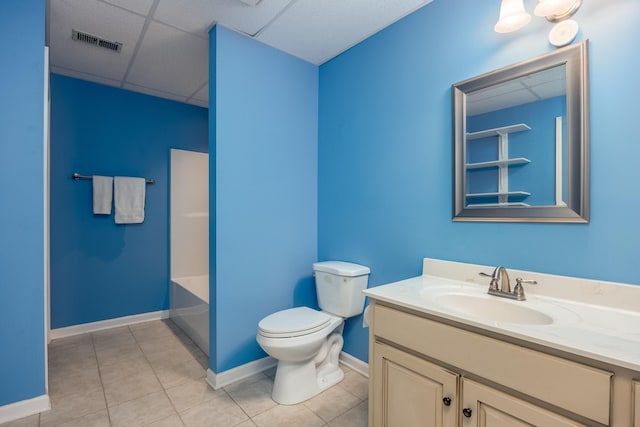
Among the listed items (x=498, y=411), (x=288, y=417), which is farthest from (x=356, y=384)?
(x=498, y=411)

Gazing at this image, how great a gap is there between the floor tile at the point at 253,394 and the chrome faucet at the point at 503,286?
1.37 meters

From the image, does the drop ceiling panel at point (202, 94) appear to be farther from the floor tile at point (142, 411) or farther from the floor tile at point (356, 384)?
the floor tile at point (356, 384)

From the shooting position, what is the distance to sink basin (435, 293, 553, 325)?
3.78 ft

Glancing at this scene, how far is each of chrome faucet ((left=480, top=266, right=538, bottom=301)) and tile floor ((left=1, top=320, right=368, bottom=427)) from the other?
980 mm

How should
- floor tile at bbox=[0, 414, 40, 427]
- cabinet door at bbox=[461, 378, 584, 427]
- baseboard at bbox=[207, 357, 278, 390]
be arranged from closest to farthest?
cabinet door at bbox=[461, 378, 584, 427]
floor tile at bbox=[0, 414, 40, 427]
baseboard at bbox=[207, 357, 278, 390]

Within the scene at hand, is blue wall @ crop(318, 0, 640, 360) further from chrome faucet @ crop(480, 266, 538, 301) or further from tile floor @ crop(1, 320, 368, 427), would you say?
tile floor @ crop(1, 320, 368, 427)

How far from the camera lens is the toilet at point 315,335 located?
169 centimetres

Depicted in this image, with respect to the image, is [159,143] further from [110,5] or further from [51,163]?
[110,5]

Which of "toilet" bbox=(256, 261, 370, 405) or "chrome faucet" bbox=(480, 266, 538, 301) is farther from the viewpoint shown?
"toilet" bbox=(256, 261, 370, 405)

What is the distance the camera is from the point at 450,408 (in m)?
1.06

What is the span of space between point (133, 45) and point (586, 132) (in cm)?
277

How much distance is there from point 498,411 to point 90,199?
336cm

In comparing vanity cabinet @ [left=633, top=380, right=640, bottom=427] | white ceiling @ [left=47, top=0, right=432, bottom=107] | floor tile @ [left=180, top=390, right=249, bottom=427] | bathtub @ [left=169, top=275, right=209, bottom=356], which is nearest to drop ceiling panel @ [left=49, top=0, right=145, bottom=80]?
white ceiling @ [left=47, top=0, right=432, bottom=107]

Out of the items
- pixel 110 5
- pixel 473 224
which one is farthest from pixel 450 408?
pixel 110 5
